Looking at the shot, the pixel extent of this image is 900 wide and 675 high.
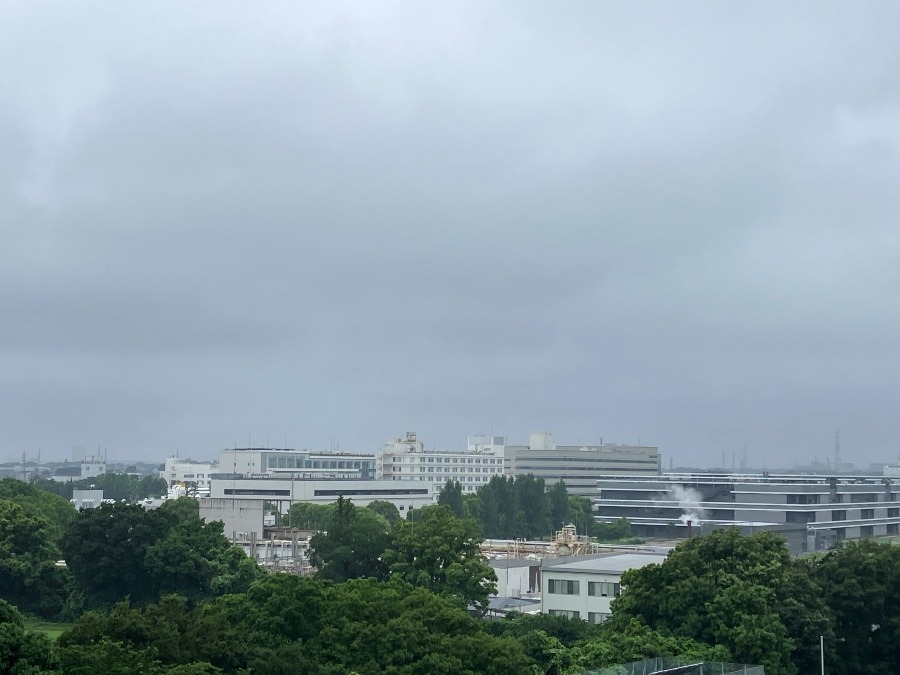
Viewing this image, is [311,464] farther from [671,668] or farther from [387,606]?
[671,668]

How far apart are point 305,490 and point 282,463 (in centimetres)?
2988

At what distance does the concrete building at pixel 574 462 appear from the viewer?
157 meters

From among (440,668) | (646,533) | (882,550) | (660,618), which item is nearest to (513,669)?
(440,668)

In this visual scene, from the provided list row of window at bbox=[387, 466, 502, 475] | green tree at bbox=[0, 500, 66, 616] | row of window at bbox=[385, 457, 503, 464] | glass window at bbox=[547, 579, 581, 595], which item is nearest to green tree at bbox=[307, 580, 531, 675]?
glass window at bbox=[547, 579, 581, 595]

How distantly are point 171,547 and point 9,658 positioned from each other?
28492 millimetres

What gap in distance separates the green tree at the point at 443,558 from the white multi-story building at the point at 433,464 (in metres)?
102

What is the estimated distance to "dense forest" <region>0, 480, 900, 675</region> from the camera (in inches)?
1072

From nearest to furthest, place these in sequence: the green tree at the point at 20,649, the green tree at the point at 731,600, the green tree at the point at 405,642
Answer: the green tree at the point at 20,649, the green tree at the point at 405,642, the green tree at the point at 731,600

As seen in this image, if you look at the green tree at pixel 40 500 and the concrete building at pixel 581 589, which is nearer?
the concrete building at pixel 581 589

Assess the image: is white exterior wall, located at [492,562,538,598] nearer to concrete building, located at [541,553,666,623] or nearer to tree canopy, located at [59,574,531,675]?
concrete building, located at [541,553,666,623]

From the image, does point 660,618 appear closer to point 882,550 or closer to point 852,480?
point 882,550

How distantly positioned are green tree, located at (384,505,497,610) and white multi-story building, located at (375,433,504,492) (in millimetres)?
102474

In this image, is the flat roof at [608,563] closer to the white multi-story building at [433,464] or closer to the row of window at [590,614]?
the row of window at [590,614]

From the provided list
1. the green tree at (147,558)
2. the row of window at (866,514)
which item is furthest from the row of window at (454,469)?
the green tree at (147,558)
